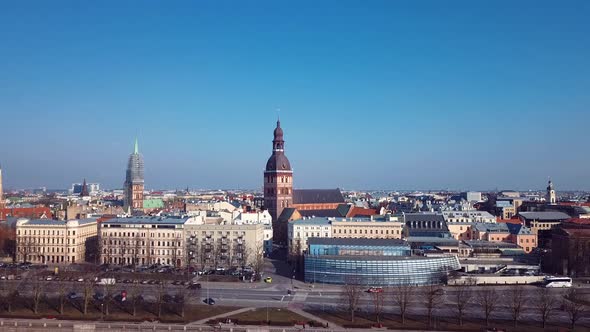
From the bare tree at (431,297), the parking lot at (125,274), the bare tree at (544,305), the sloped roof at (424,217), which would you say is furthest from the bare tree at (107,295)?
the sloped roof at (424,217)

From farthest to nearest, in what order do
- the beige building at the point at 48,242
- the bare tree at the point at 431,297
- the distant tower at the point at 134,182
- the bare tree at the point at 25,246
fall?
the distant tower at the point at 134,182, the beige building at the point at 48,242, the bare tree at the point at 25,246, the bare tree at the point at 431,297

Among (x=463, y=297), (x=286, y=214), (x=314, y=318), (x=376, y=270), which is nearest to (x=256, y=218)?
(x=286, y=214)

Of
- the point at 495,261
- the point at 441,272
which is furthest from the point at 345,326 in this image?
the point at 495,261

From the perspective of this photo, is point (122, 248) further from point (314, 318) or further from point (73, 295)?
point (314, 318)

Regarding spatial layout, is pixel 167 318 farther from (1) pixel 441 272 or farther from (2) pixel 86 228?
(2) pixel 86 228

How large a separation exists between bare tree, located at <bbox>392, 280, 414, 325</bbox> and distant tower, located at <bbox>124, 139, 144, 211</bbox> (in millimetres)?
113398

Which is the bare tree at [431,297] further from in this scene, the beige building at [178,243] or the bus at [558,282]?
the beige building at [178,243]

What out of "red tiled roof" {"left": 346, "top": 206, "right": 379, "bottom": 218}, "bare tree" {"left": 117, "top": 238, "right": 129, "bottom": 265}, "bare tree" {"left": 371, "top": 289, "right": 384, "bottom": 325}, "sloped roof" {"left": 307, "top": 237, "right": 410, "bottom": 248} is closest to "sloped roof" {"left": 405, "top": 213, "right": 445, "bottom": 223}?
"red tiled roof" {"left": 346, "top": 206, "right": 379, "bottom": 218}

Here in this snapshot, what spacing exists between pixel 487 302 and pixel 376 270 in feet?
78.2

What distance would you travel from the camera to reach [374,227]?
372 ft

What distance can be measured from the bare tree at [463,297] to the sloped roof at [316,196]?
70201 mm

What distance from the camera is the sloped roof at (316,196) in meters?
152

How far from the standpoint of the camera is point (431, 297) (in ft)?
211

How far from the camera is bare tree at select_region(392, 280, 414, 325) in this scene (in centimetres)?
6406
